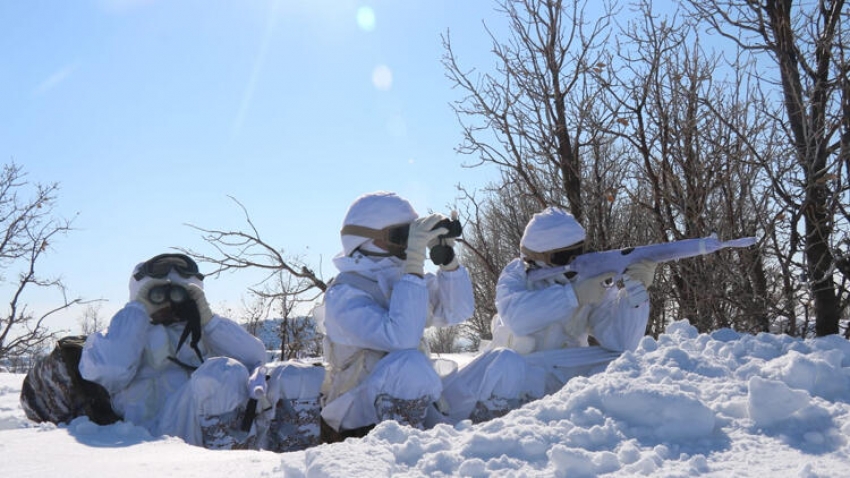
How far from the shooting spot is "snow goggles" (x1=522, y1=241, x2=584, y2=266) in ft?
13.2

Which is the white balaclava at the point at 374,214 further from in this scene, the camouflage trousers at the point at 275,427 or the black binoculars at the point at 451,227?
the camouflage trousers at the point at 275,427

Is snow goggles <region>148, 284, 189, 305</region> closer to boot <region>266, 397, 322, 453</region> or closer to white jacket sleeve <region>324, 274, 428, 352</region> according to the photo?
boot <region>266, 397, 322, 453</region>

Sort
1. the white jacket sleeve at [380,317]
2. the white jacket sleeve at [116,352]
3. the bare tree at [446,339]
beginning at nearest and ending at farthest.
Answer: the white jacket sleeve at [380,317]
the white jacket sleeve at [116,352]
the bare tree at [446,339]

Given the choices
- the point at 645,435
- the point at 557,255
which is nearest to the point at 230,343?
the point at 557,255

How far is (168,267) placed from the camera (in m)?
4.11

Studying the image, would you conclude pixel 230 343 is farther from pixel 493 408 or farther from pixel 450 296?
pixel 493 408

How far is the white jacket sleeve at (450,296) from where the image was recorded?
362 cm

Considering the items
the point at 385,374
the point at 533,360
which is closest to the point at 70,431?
the point at 385,374

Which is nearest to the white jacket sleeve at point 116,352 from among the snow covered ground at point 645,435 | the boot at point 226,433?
the boot at point 226,433

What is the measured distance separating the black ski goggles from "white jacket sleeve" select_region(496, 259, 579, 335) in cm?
195

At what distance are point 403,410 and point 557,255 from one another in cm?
147

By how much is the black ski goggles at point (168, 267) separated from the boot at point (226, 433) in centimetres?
102

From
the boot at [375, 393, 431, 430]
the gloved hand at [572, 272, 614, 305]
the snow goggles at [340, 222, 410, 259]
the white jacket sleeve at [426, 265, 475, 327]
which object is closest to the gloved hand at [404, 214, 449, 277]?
the snow goggles at [340, 222, 410, 259]

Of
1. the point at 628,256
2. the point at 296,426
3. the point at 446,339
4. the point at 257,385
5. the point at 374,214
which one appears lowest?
the point at 296,426
